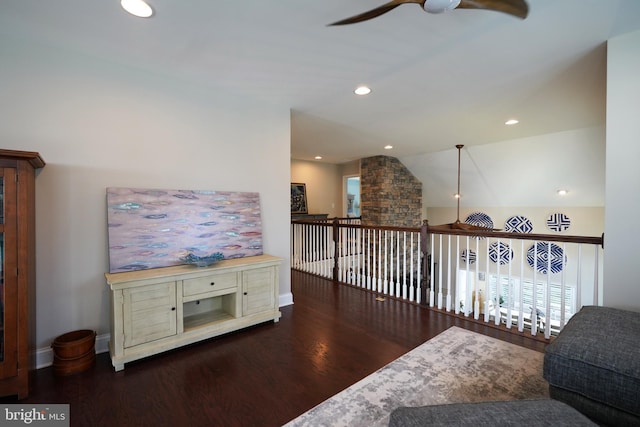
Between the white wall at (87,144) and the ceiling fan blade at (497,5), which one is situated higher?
the ceiling fan blade at (497,5)

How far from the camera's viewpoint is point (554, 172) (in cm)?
569

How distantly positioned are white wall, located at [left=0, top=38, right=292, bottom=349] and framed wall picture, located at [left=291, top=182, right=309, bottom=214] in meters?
4.13

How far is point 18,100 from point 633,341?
4165mm

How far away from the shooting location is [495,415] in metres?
1.04

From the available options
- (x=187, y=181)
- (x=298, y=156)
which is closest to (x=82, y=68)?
(x=187, y=181)

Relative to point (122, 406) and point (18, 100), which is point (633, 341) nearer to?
point (122, 406)

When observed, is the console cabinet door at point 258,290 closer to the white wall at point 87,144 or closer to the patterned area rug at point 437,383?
the white wall at point 87,144

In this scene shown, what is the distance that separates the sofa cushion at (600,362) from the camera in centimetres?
124

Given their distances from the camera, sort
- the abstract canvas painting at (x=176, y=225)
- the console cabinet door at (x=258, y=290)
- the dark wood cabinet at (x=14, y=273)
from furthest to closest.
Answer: the console cabinet door at (x=258, y=290) < the abstract canvas painting at (x=176, y=225) < the dark wood cabinet at (x=14, y=273)

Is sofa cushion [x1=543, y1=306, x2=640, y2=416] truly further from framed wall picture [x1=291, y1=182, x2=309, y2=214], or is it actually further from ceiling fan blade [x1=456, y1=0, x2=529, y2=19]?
framed wall picture [x1=291, y1=182, x2=309, y2=214]

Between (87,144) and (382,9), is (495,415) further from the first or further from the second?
(87,144)

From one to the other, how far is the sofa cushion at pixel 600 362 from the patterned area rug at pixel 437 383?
1.84 feet

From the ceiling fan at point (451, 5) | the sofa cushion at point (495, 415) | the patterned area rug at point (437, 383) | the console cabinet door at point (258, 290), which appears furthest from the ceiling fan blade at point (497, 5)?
the console cabinet door at point (258, 290)

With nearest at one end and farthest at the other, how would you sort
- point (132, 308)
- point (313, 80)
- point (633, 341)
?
point (633, 341) < point (132, 308) < point (313, 80)
